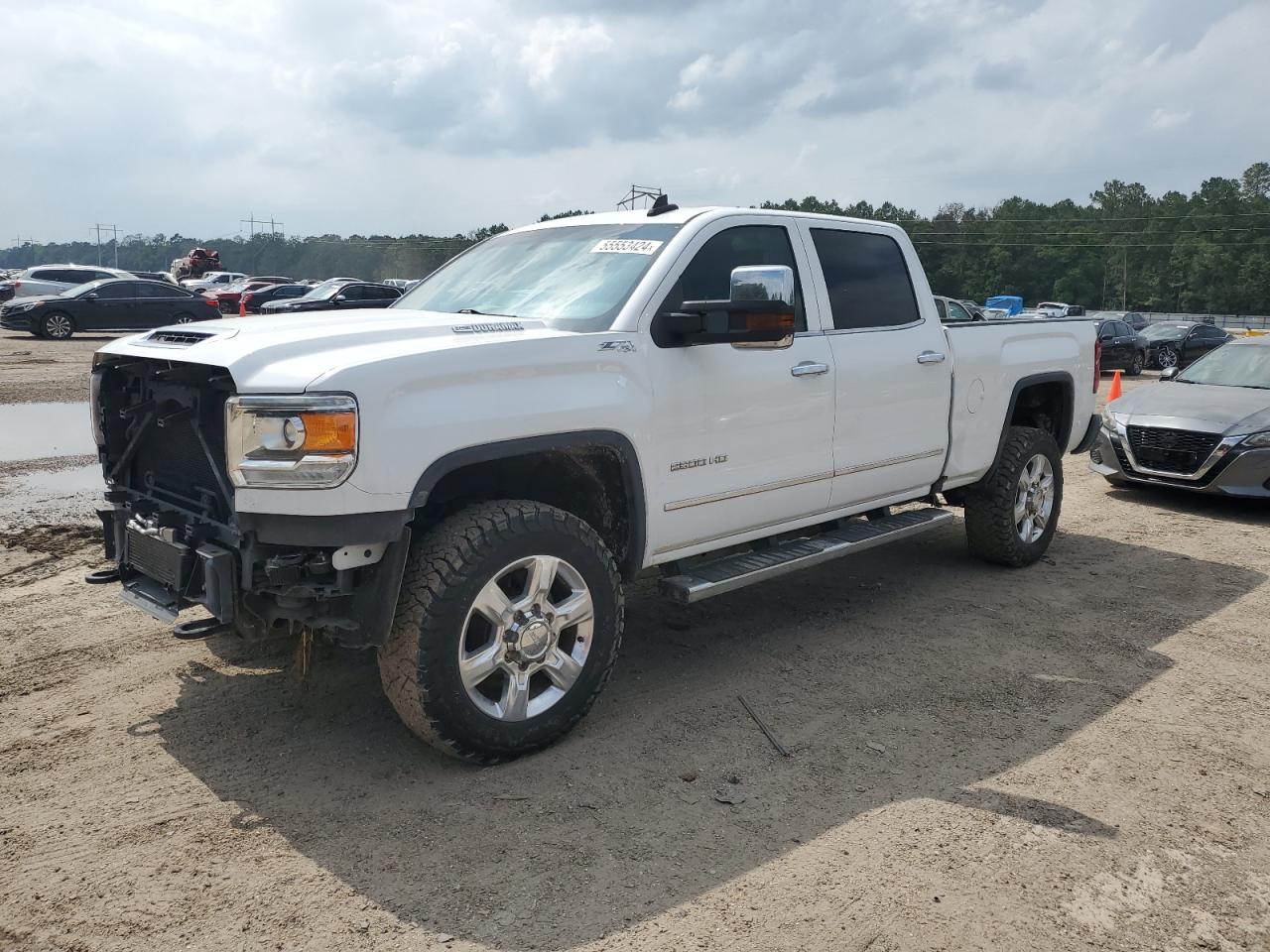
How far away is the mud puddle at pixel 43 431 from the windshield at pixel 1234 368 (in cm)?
1054

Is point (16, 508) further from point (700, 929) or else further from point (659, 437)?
point (700, 929)

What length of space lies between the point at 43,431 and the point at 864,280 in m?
9.00

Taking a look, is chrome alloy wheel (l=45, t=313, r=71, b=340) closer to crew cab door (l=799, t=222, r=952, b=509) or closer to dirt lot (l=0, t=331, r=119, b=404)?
dirt lot (l=0, t=331, r=119, b=404)

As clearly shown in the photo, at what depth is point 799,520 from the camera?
5047 mm

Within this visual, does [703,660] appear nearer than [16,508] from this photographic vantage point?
Yes

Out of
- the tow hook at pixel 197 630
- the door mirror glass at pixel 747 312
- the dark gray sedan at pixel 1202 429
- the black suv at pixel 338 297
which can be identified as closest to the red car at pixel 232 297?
the black suv at pixel 338 297

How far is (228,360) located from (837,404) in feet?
9.22

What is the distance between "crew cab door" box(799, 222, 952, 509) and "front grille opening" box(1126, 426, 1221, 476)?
4.09 meters

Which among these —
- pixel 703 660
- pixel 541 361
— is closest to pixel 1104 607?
pixel 703 660

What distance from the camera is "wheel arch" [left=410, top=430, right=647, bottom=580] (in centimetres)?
378

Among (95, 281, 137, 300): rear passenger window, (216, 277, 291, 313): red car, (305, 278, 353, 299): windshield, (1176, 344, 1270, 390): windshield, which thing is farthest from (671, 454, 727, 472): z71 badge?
(216, 277, 291, 313): red car

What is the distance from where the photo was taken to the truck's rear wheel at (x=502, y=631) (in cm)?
353

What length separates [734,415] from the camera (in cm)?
446

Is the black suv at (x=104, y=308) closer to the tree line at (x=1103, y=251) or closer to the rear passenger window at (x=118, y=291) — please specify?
the rear passenger window at (x=118, y=291)
